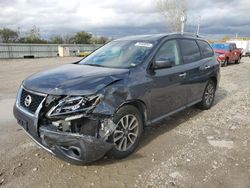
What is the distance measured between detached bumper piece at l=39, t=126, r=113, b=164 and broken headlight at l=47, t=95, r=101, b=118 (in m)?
0.23

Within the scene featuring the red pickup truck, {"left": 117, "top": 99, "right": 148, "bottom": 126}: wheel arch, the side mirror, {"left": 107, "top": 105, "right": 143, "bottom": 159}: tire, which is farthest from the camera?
the red pickup truck

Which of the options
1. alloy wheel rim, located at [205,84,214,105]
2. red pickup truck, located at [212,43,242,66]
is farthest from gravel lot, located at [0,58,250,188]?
red pickup truck, located at [212,43,242,66]

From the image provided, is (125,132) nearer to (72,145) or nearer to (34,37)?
(72,145)

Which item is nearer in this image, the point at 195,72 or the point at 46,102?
the point at 46,102

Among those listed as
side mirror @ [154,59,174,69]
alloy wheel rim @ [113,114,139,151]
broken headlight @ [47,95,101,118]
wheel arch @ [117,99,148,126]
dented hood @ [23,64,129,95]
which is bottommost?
alloy wheel rim @ [113,114,139,151]

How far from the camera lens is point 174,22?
118 ft

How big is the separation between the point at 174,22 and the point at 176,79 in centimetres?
3380

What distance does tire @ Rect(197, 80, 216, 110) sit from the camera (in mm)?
5832

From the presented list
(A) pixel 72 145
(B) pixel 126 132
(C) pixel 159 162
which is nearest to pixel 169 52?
(B) pixel 126 132

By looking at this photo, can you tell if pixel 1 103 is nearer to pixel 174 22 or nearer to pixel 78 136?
pixel 78 136

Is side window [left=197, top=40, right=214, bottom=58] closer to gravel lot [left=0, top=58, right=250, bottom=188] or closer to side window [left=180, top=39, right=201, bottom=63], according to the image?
side window [left=180, top=39, right=201, bottom=63]

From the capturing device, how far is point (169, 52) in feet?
14.6

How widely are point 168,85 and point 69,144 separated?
2.07 metres

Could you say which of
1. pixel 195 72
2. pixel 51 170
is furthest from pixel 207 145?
pixel 51 170
